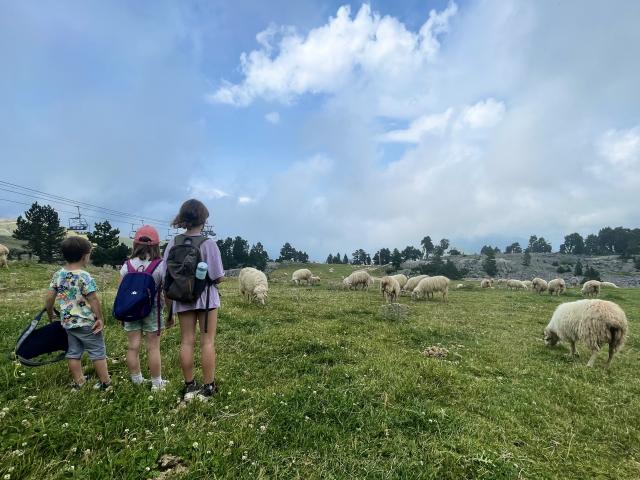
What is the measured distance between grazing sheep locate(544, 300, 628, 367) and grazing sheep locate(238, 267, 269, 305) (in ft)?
43.4

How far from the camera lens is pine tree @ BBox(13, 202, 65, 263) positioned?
2726 inches

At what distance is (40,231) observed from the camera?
69750mm

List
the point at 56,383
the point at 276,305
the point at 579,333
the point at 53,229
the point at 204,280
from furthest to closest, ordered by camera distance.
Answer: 1. the point at 53,229
2. the point at 276,305
3. the point at 579,333
4. the point at 56,383
5. the point at 204,280

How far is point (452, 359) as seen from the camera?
9.59 metres

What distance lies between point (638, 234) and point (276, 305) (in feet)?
657

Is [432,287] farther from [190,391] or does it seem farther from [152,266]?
[152,266]

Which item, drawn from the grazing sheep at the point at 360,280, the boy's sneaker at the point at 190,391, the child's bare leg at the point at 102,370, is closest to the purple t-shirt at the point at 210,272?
the boy's sneaker at the point at 190,391

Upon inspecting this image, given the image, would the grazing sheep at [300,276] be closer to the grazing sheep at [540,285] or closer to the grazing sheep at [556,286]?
the grazing sheep at [540,285]

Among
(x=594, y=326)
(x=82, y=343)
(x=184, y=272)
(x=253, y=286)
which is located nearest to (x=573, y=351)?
(x=594, y=326)

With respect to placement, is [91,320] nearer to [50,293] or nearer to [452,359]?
[50,293]

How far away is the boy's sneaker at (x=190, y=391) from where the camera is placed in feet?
18.7

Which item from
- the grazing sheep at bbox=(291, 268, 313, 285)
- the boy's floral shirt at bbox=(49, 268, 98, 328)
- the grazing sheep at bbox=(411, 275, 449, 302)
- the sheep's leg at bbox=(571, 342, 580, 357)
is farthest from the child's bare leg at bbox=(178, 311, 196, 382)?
the grazing sheep at bbox=(291, 268, 313, 285)

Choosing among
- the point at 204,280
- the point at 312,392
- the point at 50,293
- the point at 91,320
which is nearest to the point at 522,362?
the point at 312,392

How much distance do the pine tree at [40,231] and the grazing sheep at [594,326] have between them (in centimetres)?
8699
